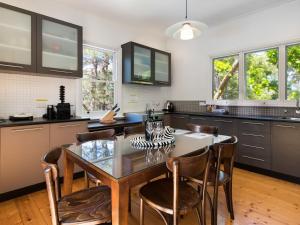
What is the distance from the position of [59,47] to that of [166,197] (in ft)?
8.40

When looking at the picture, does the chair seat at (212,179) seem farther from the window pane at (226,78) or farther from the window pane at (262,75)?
the window pane at (226,78)

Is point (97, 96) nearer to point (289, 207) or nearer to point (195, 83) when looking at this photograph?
point (195, 83)

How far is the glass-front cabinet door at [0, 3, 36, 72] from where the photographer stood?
2303 millimetres

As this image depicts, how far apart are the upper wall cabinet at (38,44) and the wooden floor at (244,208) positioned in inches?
64.2

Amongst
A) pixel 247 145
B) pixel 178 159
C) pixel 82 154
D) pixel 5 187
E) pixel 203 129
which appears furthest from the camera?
pixel 247 145

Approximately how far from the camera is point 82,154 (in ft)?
4.51

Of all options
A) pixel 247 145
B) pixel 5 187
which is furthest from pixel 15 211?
pixel 247 145

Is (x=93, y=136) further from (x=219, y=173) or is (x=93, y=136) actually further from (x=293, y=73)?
(x=293, y=73)

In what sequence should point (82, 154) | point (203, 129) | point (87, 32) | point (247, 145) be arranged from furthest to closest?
point (87, 32) → point (247, 145) → point (203, 129) → point (82, 154)

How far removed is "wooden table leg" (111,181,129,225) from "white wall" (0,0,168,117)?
2.40 m

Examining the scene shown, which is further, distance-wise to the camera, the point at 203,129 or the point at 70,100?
the point at 70,100

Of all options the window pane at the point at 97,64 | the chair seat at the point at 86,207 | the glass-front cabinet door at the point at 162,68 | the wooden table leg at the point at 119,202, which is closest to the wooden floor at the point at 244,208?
the chair seat at the point at 86,207

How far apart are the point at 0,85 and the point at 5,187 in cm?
131

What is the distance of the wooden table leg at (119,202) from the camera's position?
39.1 inches
